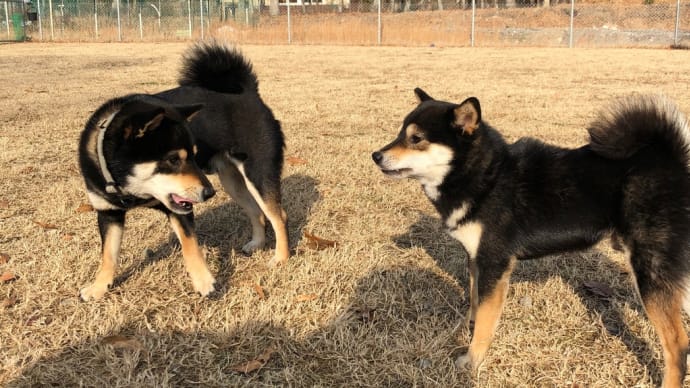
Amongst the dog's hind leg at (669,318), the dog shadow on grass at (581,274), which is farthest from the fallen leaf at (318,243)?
the dog's hind leg at (669,318)

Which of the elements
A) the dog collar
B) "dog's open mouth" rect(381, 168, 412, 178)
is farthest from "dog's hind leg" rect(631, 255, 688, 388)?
the dog collar

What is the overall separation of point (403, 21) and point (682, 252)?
25.2 meters

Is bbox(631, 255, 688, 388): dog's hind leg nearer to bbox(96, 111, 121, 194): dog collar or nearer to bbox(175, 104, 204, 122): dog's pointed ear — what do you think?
bbox(175, 104, 204, 122): dog's pointed ear

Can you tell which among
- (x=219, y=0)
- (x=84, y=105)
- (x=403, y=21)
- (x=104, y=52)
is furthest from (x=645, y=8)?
(x=84, y=105)

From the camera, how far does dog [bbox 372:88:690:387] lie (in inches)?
97.9

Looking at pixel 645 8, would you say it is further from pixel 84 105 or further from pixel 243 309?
pixel 243 309

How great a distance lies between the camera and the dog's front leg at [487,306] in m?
2.73

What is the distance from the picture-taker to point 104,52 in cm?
2112

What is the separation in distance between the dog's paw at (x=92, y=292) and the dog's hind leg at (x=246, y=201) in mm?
1088

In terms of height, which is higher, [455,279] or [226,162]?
[226,162]

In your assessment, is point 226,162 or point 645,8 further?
point 645,8

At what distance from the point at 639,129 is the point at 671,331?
94cm

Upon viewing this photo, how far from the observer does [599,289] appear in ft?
11.4

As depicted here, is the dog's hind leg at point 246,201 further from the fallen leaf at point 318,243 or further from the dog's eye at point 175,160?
the dog's eye at point 175,160
